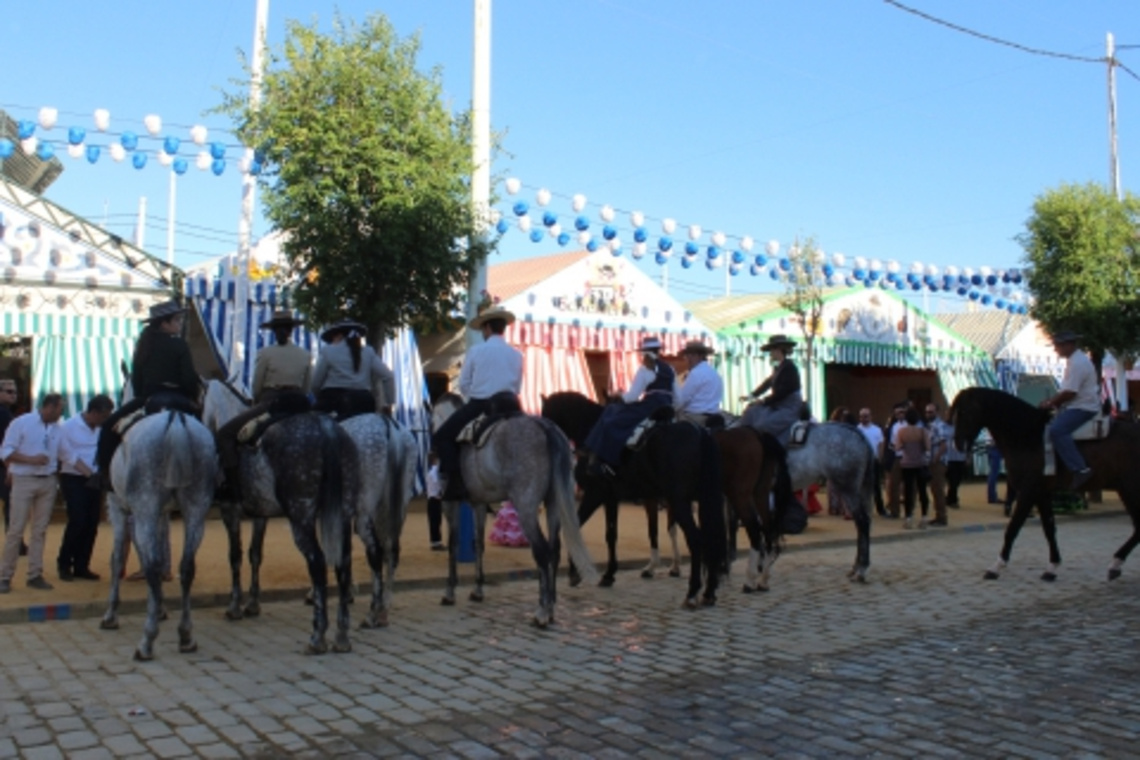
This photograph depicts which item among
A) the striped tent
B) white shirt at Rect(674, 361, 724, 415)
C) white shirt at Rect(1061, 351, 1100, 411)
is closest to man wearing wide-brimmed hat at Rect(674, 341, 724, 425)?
white shirt at Rect(674, 361, 724, 415)

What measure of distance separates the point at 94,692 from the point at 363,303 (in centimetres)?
770

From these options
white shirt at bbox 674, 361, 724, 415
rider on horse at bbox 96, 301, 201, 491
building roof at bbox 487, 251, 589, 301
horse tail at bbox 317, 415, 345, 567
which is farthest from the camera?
building roof at bbox 487, 251, 589, 301

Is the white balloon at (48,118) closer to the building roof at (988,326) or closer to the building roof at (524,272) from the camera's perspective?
the building roof at (524,272)

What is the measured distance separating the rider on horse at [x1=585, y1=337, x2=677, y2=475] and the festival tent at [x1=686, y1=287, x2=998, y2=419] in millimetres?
11189

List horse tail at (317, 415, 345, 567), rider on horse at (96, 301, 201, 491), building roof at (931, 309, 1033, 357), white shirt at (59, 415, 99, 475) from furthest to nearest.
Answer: building roof at (931, 309, 1033, 357) < white shirt at (59, 415, 99, 475) < rider on horse at (96, 301, 201, 491) < horse tail at (317, 415, 345, 567)

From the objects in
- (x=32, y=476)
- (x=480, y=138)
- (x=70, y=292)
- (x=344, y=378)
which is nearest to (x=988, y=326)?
(x=480, y=138)

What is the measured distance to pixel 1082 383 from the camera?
37.0 ft

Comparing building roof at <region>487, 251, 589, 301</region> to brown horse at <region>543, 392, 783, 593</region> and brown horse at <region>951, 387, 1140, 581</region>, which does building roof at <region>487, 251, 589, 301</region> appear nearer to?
brown horse at <region>543, 392, 783, 593</region>

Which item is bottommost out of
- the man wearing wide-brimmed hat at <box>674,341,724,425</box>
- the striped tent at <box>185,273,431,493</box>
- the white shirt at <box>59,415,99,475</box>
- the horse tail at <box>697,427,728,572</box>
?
the horse tail at <box>697,427,728,572</box>

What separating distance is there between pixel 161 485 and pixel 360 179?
22.6 ft

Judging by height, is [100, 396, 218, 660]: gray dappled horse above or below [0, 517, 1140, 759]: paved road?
above

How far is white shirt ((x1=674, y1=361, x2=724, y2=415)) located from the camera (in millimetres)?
10328

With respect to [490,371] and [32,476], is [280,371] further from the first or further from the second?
[32,476]

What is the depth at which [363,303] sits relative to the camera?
13.3 m
